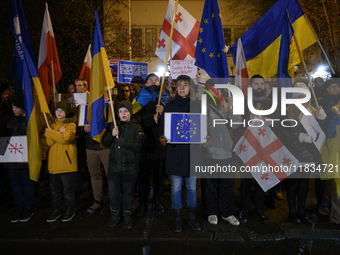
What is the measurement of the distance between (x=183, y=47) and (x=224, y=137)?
2.37 meters

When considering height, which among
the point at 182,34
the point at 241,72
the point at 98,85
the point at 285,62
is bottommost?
the point at 98,85

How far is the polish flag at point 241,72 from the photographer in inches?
167

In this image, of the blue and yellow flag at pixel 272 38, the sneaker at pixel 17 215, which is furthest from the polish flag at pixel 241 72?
the sneaker at pixel 17 215

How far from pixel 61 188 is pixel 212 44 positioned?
3556 mm

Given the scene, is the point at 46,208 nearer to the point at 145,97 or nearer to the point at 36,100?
the point at 36,100

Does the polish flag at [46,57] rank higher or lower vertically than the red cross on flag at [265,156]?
higher

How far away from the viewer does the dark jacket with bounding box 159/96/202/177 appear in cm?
376

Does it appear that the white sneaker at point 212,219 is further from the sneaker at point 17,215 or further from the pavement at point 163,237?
the sneaker at point 17,215

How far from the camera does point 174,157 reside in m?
3.81

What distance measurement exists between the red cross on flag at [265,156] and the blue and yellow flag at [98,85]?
2.25 m

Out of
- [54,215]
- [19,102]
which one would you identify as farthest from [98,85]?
[54,215]

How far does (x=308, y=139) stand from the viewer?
150 inches

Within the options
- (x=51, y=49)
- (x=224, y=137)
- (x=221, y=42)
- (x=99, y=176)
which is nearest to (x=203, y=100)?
(x=224, y=137)

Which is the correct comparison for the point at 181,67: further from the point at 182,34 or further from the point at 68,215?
the point at 68,215
